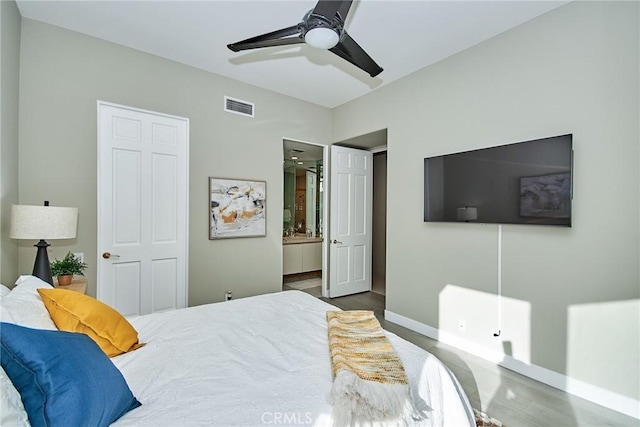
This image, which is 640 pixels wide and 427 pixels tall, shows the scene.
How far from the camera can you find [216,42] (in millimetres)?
2955

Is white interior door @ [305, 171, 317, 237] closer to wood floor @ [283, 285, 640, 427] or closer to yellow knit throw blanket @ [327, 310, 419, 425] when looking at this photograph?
wood floor @ [283, 285, 640, 427]

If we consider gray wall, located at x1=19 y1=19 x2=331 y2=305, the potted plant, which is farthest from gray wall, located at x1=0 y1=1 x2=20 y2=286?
the potted plant

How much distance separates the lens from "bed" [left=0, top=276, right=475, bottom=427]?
1089 millimetres

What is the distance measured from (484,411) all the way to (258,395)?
69.5 inches

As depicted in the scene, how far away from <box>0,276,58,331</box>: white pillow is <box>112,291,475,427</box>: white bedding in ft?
1.21

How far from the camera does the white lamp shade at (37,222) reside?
1.98 metres

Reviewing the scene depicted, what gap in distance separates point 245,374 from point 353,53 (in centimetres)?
206

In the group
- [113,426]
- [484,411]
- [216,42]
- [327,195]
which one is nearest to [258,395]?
[113,426]

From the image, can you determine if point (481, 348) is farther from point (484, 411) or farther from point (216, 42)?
point (216, 42)

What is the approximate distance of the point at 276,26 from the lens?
8.79 ft

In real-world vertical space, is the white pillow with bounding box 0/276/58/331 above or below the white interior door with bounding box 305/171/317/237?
below

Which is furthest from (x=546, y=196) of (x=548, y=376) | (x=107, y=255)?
(x=107, y=255)

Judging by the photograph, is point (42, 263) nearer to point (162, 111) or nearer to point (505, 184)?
point (162, 111)

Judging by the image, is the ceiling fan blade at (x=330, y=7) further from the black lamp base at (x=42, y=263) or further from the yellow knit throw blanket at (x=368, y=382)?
the black lamp base at (x=42, y=263)
